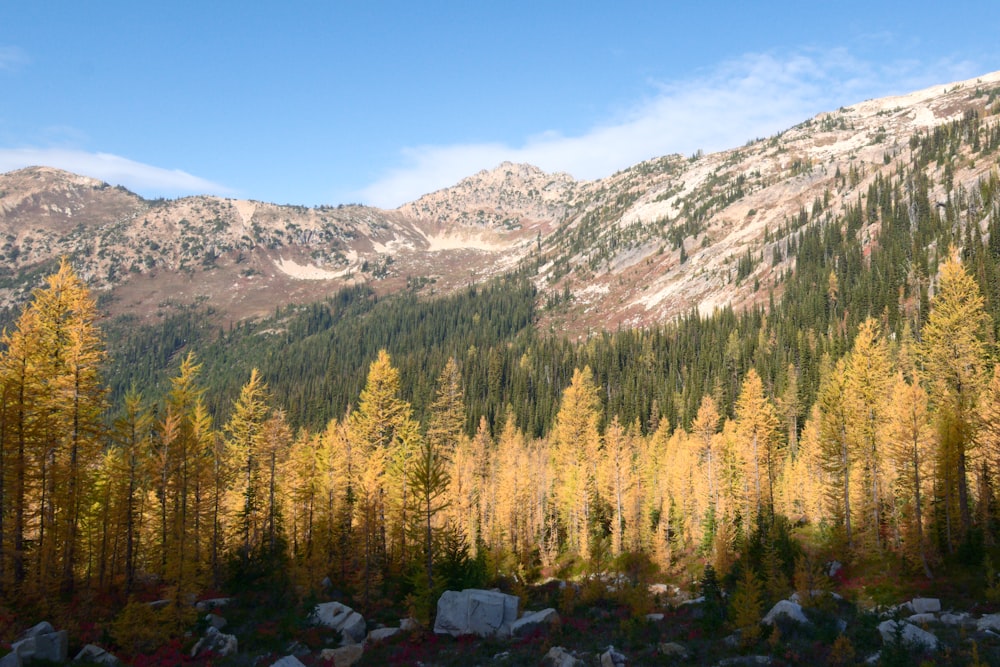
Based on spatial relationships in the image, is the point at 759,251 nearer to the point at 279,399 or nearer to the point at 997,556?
the point at 279,399

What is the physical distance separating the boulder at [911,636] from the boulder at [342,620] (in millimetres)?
21890

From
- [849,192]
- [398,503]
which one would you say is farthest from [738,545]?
[849,192]

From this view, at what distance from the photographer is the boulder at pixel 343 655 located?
2202 cm

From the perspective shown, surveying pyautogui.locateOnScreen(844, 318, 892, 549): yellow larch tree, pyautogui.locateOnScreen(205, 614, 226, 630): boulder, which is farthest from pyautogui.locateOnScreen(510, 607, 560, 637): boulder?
pyautogui.locateOnScreen(844, 318, 892, 549): yellow larch tree

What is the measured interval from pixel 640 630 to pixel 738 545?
2165 centimetres

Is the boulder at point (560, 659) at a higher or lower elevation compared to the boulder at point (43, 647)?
lower

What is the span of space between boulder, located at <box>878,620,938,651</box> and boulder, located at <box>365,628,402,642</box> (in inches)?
805

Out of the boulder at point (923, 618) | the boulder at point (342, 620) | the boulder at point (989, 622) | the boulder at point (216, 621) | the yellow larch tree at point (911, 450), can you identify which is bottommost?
the boulder at point (342, 620)

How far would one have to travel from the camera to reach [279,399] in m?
144

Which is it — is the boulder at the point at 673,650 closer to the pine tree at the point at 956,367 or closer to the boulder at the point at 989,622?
the boulder at the point at 989,622

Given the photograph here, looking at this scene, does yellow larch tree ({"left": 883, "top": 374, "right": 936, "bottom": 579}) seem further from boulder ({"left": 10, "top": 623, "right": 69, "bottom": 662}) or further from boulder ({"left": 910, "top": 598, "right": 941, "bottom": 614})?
boulder ({"left": 10, "top": 623, "right": 69, "bottom": 662})

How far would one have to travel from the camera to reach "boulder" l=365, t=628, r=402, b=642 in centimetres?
2598

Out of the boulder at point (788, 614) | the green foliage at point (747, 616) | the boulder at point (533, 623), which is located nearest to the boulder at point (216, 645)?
the boulder at point (533, 623)

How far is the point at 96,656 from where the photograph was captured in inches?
775
